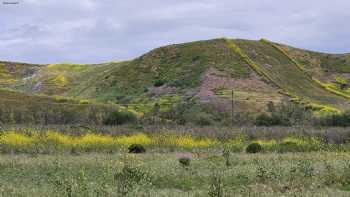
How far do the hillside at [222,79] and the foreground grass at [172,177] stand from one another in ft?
140

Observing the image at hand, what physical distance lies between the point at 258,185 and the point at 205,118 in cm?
4310

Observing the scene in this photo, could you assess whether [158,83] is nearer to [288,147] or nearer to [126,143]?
[126,143]

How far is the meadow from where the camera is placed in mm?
16030

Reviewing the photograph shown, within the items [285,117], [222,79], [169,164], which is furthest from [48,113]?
[169,164]

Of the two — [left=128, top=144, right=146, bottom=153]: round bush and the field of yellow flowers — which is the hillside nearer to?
the field of yellow flowers

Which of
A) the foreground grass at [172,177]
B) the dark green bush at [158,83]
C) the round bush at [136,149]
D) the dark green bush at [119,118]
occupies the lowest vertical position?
the dark green bush at [119,118]

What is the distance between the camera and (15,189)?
56.3 ft

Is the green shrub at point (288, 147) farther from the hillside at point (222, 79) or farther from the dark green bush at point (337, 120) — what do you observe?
the hillside at point (222, 79)

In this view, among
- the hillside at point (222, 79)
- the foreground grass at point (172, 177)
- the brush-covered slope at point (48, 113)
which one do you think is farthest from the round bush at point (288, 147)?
the hillside at point (222, 79)

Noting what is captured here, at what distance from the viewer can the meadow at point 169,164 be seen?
631 inches

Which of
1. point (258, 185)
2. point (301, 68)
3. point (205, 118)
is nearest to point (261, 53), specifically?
point (301, 68)

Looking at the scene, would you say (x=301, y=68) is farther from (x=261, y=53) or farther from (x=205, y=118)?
(x=205, y=118)

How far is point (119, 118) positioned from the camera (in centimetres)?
5828

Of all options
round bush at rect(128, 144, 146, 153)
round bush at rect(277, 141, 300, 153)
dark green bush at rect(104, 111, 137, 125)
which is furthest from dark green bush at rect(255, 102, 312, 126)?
round bush at rect(128, 144, 146, 153)
